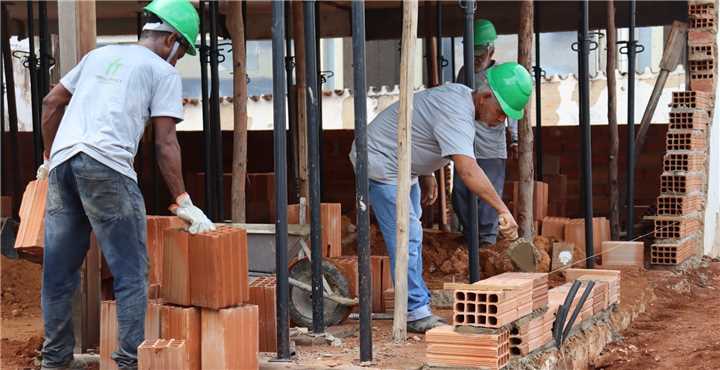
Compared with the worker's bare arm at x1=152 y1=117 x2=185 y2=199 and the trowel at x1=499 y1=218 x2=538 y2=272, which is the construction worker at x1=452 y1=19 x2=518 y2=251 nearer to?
the trowel at x1=499 y1=218 x2=538 y2=272

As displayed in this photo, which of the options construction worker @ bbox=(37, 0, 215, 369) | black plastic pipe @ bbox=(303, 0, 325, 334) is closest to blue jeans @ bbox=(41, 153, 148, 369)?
construction worker @ bbox=(37, 0, 215, 369)

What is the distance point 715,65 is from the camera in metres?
8.61

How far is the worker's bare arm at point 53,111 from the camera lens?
4.25 meters

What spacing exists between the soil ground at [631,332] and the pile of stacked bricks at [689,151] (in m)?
0.28

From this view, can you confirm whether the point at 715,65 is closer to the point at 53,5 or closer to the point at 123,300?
the point at 123,300

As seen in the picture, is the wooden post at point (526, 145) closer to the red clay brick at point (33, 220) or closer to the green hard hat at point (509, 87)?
the green hard hat at point (509, 87)

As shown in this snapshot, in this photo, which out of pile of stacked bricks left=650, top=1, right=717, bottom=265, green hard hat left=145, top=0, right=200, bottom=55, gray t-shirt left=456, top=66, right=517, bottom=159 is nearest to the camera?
green hard hat left=145, top=0, right=200, bottom=55

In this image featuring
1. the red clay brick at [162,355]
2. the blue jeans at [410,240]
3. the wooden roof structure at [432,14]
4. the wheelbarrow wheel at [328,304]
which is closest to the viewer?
the red clay brick at [162,355]

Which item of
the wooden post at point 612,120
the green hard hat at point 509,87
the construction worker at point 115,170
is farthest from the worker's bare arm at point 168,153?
the wooden post at point 612,120

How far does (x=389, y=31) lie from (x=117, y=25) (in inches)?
143

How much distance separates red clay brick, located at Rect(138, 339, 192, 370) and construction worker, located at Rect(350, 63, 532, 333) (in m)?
1.26

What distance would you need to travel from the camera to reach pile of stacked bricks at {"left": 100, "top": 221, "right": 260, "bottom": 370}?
3.99m

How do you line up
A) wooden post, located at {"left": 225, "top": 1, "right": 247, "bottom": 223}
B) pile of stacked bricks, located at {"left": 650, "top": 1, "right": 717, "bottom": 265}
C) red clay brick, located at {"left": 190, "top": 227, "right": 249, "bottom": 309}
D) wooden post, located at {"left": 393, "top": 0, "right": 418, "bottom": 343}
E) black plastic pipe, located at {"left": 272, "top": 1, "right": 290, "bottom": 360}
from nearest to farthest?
1. red clay brick, located at {"left": 190, "top": 227, "right": 249, "bottom": 309}
2. black plastic pipe, located at {"left": 272, "top": 1, "right": 290, "bottom": 360}
3. wooden post, located at {"left": 393, "top": 0, "right": 418, "bottom": 343}
4. wooden post, located at {"left": 225, "top": 1, "right": 247, "bottom": 223}
5. pile of stacked bricks, located at {"left": 650, "top": 1, "right": 717, "bottom": 265}

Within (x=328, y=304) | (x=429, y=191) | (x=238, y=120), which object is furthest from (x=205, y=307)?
(x=238, y=120)
